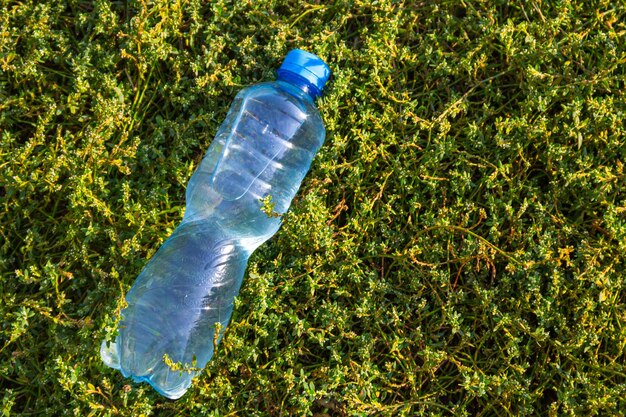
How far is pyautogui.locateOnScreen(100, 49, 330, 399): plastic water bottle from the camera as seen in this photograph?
2348mm

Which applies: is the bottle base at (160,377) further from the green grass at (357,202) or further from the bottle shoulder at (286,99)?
the bottle shoulder at (286,99)

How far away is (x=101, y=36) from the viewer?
268cm

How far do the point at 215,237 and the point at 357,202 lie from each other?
0.57m

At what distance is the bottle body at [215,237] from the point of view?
2348 millimetres

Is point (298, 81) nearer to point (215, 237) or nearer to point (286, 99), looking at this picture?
point (286, 99)

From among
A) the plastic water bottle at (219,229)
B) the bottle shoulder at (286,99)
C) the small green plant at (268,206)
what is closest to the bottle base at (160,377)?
the plastic water bottle at (219,229)

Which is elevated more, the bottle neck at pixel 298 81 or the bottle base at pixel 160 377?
the bottle neck at pixel 298 81

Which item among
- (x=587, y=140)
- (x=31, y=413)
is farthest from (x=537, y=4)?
(x=31, y=413)

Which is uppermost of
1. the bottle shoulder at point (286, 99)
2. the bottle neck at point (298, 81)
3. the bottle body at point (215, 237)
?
the bottle neck at point (298, 81)

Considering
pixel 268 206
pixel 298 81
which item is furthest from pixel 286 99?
pixel 268 206

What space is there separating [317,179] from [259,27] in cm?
66

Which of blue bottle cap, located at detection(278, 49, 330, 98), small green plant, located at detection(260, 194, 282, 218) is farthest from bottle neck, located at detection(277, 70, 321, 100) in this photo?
small green plant, located at detection(260, 194, 282, 218)

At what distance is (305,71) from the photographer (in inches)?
92.7

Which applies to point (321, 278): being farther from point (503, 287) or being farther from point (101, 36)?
point (101, 36)
